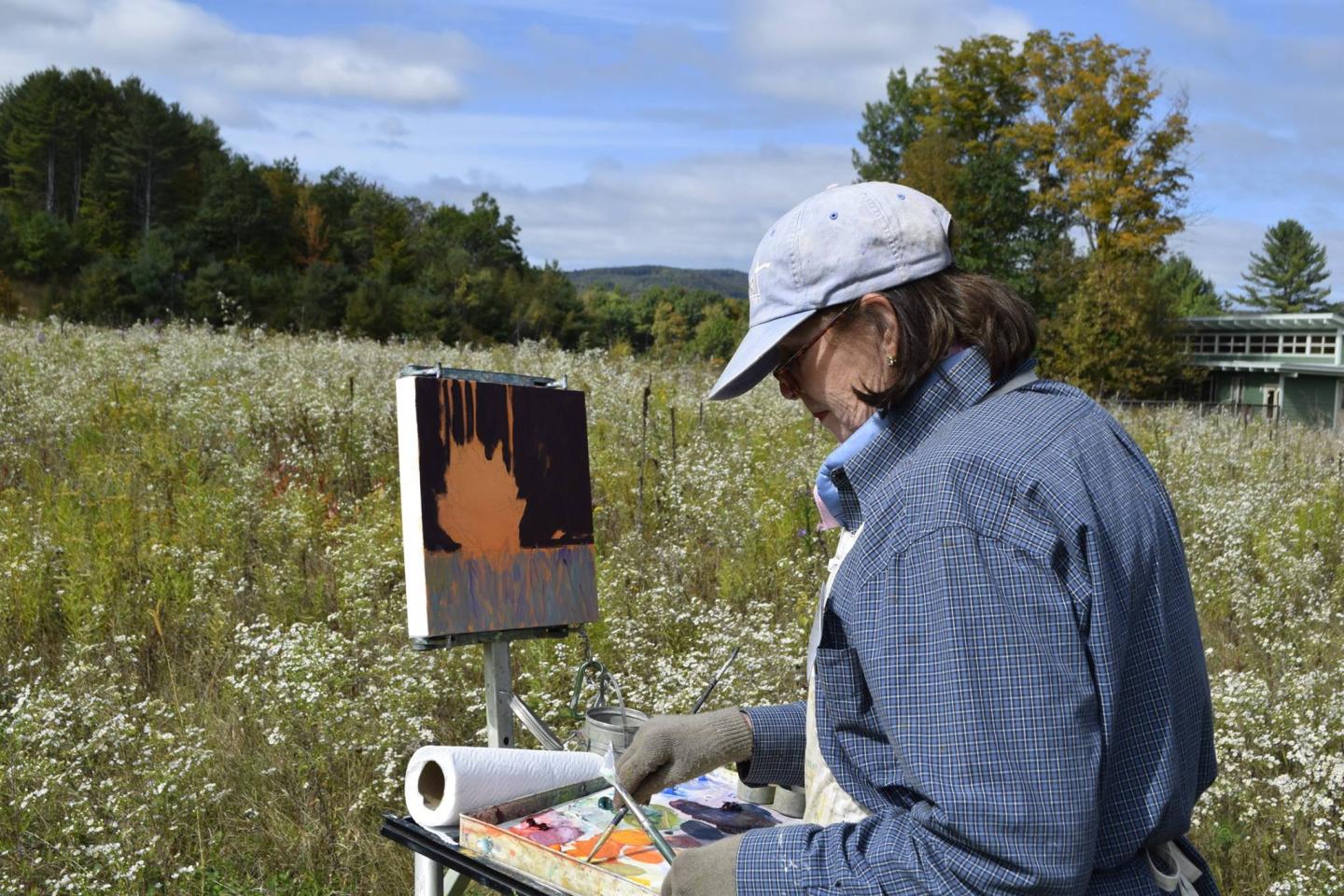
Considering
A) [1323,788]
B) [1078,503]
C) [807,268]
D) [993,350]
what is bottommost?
[1323,788]

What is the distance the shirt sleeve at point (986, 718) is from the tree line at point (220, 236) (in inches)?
1121

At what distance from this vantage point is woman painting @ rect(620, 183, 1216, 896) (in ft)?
3.84

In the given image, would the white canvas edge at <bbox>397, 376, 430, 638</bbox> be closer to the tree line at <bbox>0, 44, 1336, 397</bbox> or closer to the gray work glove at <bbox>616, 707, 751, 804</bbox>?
the gray work glove at <bbox>616, 707, 751, 804</bbox>

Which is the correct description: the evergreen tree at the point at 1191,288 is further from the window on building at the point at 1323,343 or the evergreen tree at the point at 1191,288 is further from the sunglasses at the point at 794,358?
the sunglasses at the point at 794,358

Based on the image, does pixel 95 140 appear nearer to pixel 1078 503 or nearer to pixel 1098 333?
pixel 1098 333

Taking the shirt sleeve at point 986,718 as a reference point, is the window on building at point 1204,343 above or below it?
above

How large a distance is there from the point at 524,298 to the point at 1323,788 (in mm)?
35012

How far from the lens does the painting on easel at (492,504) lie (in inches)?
92.0

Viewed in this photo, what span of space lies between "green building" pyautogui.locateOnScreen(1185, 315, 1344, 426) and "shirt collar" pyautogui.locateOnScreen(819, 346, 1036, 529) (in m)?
37.4

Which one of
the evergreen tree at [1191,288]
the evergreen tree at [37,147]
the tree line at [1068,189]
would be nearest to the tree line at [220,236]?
the evergreen tree at [37,147]

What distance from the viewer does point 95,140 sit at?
43.8 m

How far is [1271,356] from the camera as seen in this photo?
37.8 meters

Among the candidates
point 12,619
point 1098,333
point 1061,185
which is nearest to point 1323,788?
point 12,619

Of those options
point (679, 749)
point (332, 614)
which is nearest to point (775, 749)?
point (679, 749)
